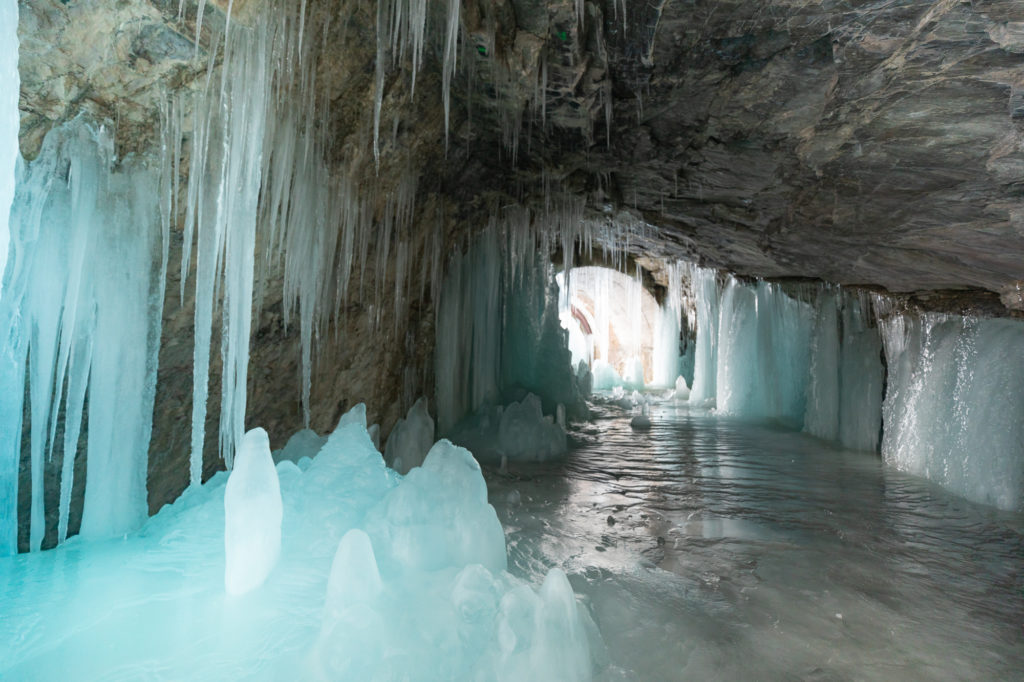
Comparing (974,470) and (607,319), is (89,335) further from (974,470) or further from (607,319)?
(607,319)

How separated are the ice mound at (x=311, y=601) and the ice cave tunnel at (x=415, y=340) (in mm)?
18

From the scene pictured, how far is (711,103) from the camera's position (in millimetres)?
5684

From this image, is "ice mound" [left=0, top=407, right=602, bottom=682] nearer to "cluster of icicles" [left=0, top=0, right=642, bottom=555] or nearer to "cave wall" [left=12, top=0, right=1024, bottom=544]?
"cluster of icicles" [left=0, top=0, right=642, bottom=555]

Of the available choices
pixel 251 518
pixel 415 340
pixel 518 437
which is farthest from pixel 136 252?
pixel 518 437

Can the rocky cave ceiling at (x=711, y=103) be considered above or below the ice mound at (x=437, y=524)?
above

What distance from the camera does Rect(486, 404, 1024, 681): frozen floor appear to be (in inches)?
104

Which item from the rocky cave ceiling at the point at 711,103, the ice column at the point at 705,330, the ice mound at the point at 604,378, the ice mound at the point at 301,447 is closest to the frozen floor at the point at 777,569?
the ice mound at the point at 301,447

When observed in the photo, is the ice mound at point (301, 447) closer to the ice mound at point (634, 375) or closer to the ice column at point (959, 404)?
the ice column at point (959, 404)

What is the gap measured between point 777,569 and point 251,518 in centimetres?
312

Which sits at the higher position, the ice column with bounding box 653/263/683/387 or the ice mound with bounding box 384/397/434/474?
the ice column with bounding box 653/263/683/387

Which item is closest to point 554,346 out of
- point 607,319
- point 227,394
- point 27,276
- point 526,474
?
point 526,474

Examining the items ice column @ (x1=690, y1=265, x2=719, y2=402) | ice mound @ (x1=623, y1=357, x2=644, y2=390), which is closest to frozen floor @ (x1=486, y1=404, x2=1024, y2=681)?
ice column @ (x1=690, y1=265, x2=719, y2=402)

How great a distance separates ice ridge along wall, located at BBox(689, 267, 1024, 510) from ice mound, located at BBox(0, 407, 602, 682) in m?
5.35

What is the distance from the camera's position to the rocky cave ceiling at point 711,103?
3.28m
